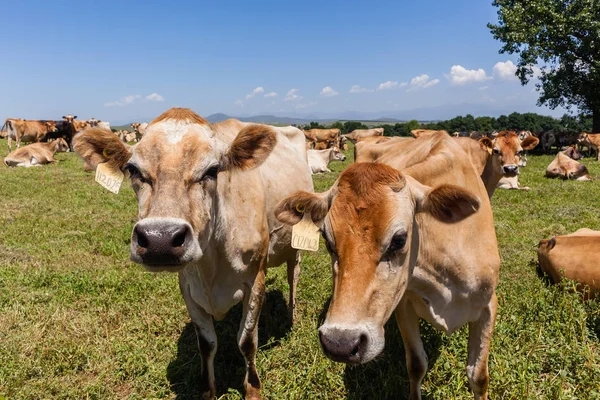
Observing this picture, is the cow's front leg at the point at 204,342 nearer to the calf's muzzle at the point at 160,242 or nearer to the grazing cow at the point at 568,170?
the calf's muzzle at the point at 160,242

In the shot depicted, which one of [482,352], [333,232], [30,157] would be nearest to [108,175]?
[333,232]

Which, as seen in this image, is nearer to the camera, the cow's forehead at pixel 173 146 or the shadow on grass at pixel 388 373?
the cow's forehead at pixel 173 146

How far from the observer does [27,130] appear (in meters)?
24.5

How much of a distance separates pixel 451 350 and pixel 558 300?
1.49 m

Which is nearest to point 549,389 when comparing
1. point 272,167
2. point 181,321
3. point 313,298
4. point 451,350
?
point 451,350

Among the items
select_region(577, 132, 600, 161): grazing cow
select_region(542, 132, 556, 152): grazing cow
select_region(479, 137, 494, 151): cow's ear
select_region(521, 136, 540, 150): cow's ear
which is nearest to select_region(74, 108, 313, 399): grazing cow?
select_region(479, 137, 494, 151): cow's ear

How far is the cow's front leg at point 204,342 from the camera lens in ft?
11.3

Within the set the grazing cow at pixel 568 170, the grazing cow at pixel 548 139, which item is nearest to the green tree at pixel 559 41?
the grazing cow at pixel 548 139

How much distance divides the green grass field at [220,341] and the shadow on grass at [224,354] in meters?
0.01

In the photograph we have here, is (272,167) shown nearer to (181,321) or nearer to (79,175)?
(181,321)

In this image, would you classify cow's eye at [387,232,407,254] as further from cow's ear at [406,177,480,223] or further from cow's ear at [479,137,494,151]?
cow's ear at [479,137,494,151]

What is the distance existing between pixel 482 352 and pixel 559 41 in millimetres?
25393

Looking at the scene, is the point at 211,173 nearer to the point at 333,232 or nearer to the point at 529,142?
the point at 333,232

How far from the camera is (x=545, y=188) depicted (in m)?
12.1
